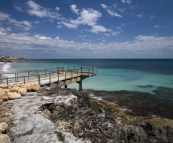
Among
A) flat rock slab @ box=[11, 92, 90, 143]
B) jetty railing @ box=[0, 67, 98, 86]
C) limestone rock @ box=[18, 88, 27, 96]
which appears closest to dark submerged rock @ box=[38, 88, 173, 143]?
flat rock slab @ box=[11, 92, 90, 143]

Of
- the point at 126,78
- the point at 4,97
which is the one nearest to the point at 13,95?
the point at 4,97

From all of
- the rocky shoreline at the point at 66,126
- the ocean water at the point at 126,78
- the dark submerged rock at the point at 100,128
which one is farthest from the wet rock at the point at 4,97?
the ocean water at the point at 126,78

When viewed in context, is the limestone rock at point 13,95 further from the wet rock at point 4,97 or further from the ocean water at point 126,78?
the ocean water at point 126,78

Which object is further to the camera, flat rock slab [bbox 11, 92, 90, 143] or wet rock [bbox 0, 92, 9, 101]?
wet rock [bbox 0, 92, 9, 101]

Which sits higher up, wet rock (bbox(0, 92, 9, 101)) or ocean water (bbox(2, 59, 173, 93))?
wet rock (bbox(0, 92, 9, 101))

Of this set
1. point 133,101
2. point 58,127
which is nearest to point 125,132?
point 58,127

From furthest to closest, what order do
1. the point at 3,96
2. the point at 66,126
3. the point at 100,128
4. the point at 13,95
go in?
1. the point at 13,95
2. the point at 3,96
3. the point at 66,126
4. the point at 100,128

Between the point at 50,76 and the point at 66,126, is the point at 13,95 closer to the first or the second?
the point at 66,126

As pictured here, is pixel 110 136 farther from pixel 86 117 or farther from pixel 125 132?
pixel 86 117

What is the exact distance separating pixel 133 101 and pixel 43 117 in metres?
13.0

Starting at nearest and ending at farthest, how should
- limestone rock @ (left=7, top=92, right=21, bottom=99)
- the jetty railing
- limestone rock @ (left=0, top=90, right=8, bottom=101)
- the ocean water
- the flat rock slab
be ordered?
the flat rock slab < limestone rock @ (left=0, top=90, right=8, bottom=101) < limestone rock @ (left=7, top=92, right=21, bottom=99) < the jetty railing < the ocean water

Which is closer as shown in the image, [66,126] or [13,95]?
[66,126]

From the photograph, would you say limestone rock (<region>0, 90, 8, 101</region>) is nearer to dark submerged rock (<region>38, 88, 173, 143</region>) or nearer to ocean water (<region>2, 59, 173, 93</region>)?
dark submerged rock (<region>38, 88, 173, 143</region>)

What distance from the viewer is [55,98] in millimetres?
8383
